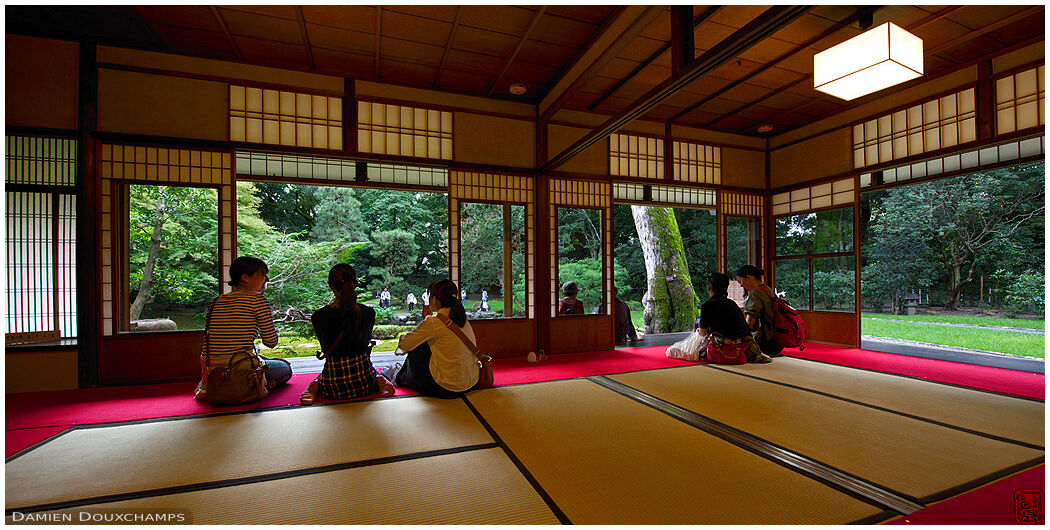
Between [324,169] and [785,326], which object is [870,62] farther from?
[324,169]

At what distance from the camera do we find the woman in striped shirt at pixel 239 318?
2691 millimetres

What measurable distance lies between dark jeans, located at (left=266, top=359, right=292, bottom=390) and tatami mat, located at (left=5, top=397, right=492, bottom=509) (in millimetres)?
581

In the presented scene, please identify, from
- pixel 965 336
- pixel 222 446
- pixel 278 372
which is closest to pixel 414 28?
pixel 278 372

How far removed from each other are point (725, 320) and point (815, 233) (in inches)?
107

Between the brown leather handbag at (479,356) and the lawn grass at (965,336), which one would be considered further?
the lawn grass at (965,336)

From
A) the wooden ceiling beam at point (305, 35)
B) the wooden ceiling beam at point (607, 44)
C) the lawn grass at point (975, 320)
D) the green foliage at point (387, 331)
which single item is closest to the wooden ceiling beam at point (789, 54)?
the wooden ceiling beam at point (607, 44)

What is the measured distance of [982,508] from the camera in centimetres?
144

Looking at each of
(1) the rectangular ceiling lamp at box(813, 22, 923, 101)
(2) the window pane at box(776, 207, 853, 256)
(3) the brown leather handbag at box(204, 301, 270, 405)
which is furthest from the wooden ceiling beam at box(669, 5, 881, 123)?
(3) the brown leather handbag at box(204, 301, 270, 405)

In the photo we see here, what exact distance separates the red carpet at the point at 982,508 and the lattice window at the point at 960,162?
386 cm

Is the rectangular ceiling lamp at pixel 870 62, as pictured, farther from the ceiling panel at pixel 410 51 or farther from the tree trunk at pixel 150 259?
the tree trunk at pixel 150 259

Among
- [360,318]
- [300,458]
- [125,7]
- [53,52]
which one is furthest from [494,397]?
[53,52]

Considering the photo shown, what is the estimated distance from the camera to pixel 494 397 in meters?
2.88

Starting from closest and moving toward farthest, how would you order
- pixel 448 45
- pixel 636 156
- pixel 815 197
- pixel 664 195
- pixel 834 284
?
pixel 448 45 < pixel 834 284 < pixel 636 156 < pixel 815 197 < pixel 664 195

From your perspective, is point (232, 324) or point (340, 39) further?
point (340, 39)
